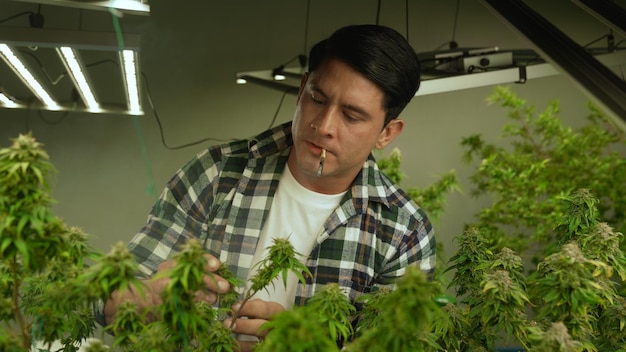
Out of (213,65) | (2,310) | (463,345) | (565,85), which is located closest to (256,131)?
(213,65)

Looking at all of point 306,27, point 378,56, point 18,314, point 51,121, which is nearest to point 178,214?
point 378,56

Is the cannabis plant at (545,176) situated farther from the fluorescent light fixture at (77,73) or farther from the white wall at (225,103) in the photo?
the fluorescent light fixture at (77,73)

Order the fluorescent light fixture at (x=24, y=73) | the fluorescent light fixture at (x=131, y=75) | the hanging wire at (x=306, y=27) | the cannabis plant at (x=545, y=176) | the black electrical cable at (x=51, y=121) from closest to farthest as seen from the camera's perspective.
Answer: the fluorescent light fixture at (x=24, y=73)
the fluorescent light fixture at (x=131, y=75)
the black electrical cable at (x=51, y=121)
the cannabis plant at (x=545, y=176)
the hanging wire at (x=306, y=27)

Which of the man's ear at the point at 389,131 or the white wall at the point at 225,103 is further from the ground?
the white wall at the point at 225,103

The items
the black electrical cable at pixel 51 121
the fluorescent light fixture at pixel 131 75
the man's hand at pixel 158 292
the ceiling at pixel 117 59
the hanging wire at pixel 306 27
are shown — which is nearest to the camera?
the man's hand at pixel 158 292

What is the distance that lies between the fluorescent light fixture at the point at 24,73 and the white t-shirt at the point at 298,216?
24.6 inches

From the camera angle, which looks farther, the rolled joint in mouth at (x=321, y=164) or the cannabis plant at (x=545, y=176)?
the cannabis plant at (x=545, y=176)

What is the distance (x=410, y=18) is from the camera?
4.95m

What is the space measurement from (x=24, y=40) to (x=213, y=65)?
3153mm

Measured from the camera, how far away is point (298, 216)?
5.59ft

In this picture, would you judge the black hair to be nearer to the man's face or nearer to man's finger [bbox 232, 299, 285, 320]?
the man's face

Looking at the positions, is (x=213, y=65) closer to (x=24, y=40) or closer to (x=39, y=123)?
(x=39, y=123)

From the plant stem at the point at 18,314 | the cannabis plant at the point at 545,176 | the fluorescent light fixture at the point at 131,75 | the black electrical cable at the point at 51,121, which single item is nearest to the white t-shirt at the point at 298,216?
the fluorescent light fixture at the point at 131,75

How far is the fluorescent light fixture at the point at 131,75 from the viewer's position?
5.25ft
